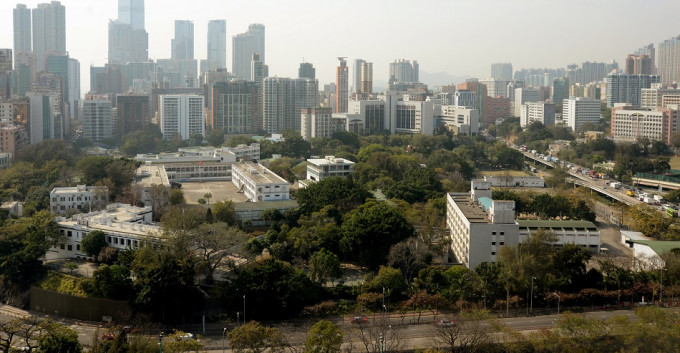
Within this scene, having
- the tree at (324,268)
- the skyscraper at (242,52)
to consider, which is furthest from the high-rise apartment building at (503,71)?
the tree at (324,268)

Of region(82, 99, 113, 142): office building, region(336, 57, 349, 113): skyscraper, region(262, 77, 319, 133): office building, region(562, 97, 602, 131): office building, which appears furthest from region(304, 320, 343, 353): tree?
region(336, 57, 349, 113): skyscraper

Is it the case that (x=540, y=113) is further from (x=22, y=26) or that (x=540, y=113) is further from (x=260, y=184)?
(x=22, y=26)

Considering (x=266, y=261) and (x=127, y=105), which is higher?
(x=127, y=105)

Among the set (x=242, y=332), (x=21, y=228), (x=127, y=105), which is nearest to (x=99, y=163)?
(x=21, y=228)

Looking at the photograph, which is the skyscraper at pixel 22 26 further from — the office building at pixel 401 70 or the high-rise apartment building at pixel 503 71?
the high-rise apartment building at pixel 503 71

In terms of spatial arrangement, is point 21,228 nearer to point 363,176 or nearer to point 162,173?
point 162,173

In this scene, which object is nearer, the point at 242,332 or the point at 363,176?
the point at 242,332
